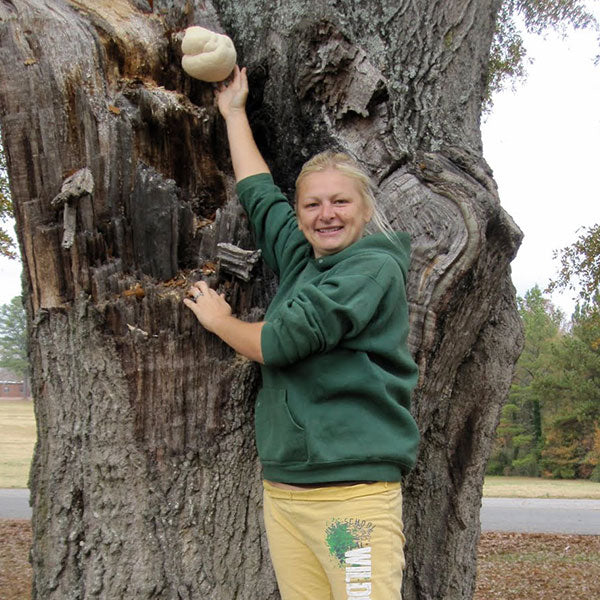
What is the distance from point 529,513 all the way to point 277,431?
493 inches

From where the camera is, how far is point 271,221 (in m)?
2.51

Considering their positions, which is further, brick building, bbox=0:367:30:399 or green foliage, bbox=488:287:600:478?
brick building, bbox=0:367:30:399

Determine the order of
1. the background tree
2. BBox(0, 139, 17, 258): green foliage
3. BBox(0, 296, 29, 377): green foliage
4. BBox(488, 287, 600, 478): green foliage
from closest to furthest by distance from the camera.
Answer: BBox(0, 139, 17, 258): green foliage
BBox(488, 287, 600, 478): green foliage
the background tree
BBox(0, 296, 29, 377): green foliage

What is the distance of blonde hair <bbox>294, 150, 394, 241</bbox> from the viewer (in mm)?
2355

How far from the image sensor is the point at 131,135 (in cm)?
242

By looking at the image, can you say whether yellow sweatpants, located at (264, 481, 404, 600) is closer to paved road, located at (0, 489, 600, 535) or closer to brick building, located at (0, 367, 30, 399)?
paved road, located at (0, 489, 600, 535)

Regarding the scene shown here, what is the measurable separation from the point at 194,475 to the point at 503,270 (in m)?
1.51

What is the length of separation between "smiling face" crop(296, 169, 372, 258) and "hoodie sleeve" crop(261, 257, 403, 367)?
200 millimetres

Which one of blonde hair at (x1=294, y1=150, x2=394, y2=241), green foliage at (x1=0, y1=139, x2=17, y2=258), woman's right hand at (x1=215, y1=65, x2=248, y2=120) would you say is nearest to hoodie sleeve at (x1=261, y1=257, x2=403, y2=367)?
blonde hair at (x1=294, y1=150, x2=394, y2=241)

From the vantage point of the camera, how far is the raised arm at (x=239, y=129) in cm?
260

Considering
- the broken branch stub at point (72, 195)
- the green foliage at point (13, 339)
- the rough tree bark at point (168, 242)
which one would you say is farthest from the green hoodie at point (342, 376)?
the green foliage at point (13, 339)

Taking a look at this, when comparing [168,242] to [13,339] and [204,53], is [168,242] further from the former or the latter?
[13,339]

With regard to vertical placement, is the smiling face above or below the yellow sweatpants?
above

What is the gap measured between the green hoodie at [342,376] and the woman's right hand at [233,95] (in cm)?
77
